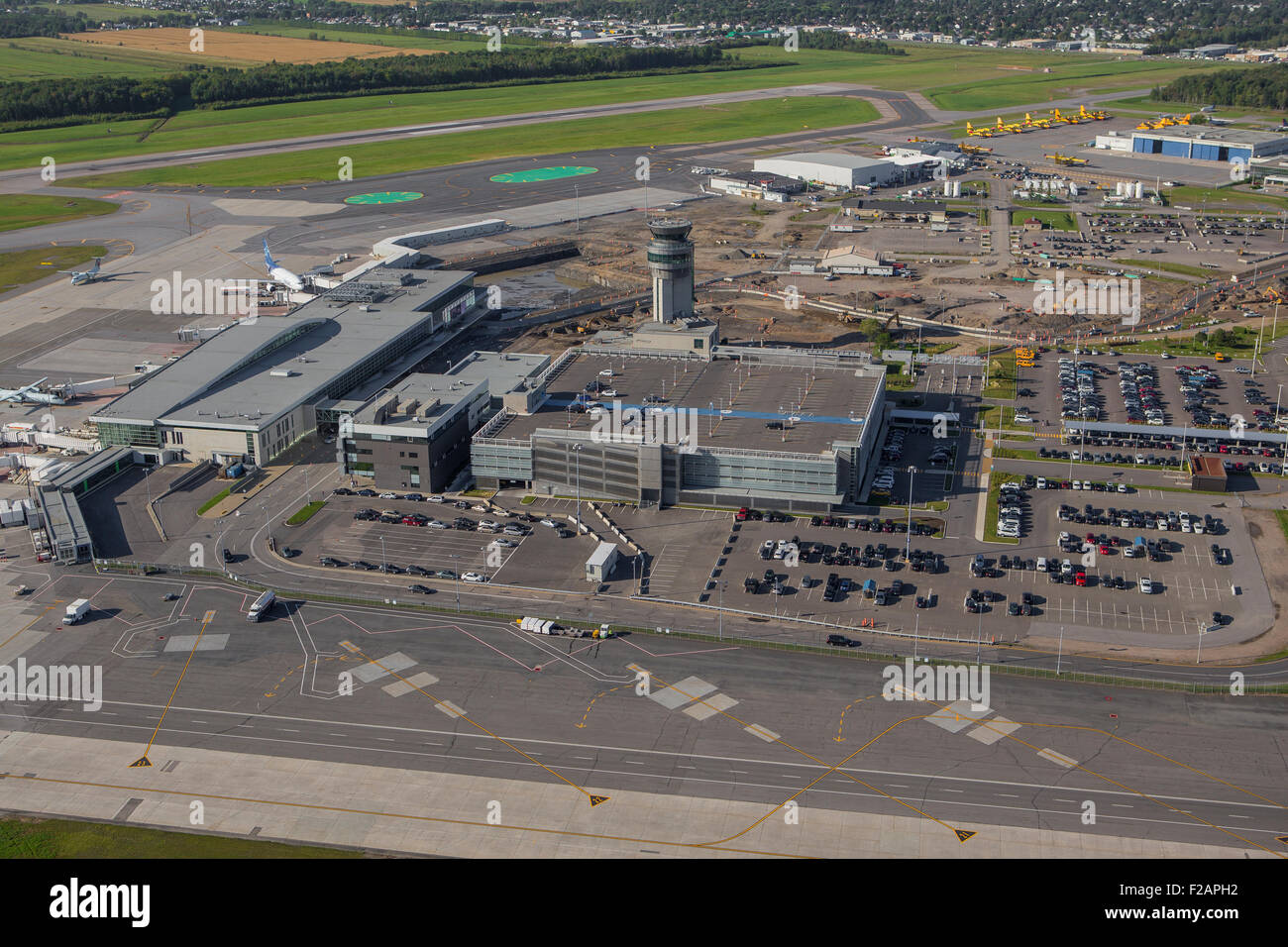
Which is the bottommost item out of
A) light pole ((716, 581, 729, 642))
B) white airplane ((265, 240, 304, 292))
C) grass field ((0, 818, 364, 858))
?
grass field ((0, 818, 364, 858))

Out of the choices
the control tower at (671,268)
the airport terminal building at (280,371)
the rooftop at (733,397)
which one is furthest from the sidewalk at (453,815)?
the control tower at (671,268)

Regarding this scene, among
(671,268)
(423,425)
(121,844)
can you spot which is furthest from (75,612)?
(671,268)

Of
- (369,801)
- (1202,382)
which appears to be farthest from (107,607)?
(1202,382)

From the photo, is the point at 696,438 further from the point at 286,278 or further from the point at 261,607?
the point at 286,278

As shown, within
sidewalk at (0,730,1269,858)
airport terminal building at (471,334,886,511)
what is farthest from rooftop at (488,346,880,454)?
sidewalk at (0,730,1269,858)

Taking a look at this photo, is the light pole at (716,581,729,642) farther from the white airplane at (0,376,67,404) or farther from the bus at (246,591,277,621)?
the white airplane at (0,376,67,404)
